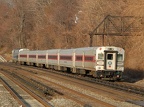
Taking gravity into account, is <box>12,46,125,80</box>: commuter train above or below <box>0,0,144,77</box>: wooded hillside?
below

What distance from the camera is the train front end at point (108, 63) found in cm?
2945

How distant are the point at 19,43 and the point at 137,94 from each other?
267 feet

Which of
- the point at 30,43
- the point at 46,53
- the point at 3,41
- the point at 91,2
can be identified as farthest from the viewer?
the point at 3,41

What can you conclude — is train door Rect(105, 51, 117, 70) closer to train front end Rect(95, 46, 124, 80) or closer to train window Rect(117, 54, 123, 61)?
train front end Rect(95, 46, 124, 80)

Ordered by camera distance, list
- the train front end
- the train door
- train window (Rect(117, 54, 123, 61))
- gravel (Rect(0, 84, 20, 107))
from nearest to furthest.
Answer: gravel (Rect(0, 84, 20, 107)), the train front end, the train door, train window (Rect(117, 54, 123, 61))

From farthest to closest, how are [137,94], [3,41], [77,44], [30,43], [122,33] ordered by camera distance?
[3,41] < [30,43] < [77,44] < [122,33] < [137,94]

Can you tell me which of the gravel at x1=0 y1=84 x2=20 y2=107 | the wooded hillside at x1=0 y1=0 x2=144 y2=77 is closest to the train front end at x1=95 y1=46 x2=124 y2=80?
the wooded hillside at x1=0 y1=0 x2=144 y2=77

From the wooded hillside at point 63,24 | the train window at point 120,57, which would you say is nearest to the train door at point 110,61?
the train window at point 120,57

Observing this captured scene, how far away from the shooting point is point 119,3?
53.1 m

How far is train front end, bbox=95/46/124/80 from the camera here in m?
29.5

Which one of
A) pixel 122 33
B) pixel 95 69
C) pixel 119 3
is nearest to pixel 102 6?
pixel 119 3

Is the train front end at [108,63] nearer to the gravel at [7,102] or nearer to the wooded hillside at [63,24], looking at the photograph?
the wooded hillside at [63,24]

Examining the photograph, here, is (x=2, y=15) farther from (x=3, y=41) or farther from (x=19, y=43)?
(x=19, y=43)

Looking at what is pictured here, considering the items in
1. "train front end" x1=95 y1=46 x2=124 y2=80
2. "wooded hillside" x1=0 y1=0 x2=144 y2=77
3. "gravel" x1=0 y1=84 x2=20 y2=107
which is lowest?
"gravel" x1=0 y1=84 x2=20 y2=107
